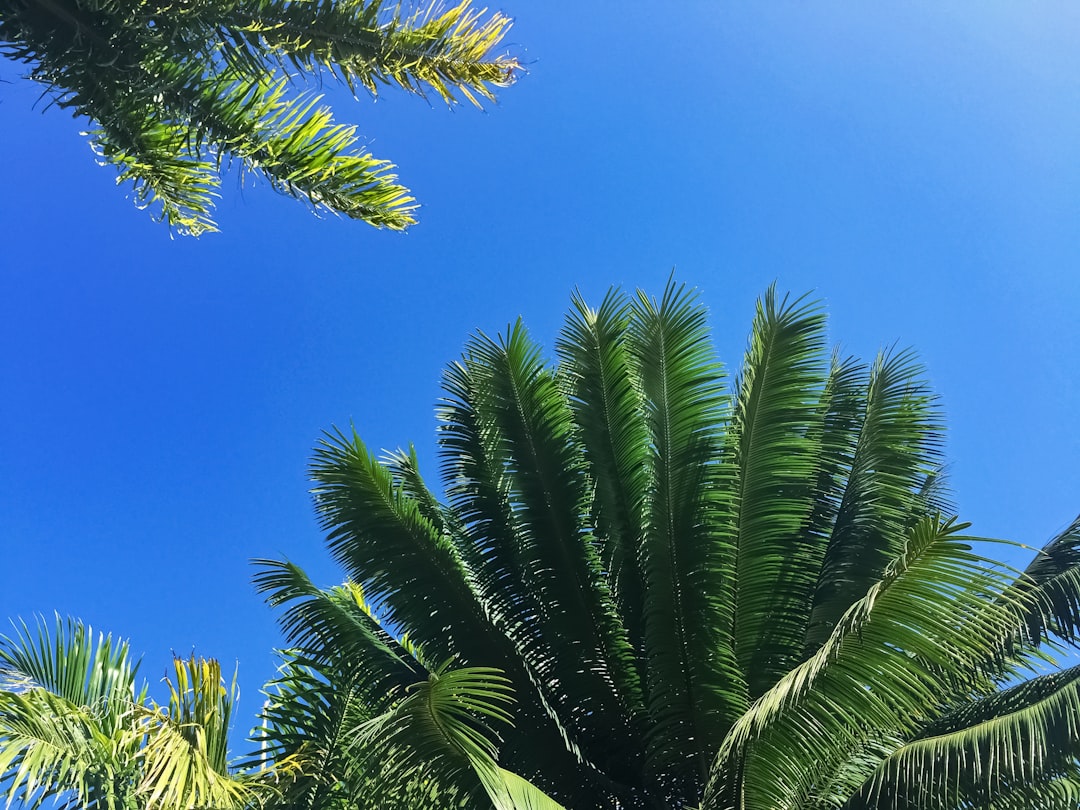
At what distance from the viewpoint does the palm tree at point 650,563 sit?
19.7 ft

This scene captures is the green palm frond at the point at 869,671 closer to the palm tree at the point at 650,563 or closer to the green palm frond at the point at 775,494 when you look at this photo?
the palm tree at the point at 650,563

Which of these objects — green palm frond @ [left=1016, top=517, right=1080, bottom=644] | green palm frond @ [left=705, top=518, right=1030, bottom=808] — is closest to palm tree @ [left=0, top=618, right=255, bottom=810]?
green palm frond @ [left=705, top=518, right=1030, bottom=808]

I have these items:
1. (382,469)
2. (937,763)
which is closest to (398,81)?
(382,469)

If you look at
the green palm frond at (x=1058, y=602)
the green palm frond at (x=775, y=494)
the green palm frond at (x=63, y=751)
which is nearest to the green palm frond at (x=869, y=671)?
the green palm frond at (x=775, y=494)

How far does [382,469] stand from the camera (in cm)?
627

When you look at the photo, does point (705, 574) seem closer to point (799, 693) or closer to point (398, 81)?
point (799, 693)

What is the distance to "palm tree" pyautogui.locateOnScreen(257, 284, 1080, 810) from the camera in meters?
6.00

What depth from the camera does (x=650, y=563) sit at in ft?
20.0

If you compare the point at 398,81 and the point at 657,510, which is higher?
the point at 398,81

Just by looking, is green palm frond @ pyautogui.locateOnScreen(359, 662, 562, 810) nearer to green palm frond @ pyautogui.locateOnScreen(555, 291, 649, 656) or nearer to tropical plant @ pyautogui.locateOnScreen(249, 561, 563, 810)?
tropical plant @ pyautogui.locateOnScreen(249, 561, 563, 810)

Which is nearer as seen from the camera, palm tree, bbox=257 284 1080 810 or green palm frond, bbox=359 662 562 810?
green palm frond, bbox=359 662 562 810

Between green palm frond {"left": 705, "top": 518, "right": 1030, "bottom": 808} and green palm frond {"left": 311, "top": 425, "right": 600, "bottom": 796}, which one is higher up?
green palm frond {"left": 311, "top": 425, "right": 600, "bottom": 796}

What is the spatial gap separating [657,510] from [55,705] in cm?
336

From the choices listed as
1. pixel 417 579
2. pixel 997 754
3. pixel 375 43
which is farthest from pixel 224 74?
pixel 997 754
